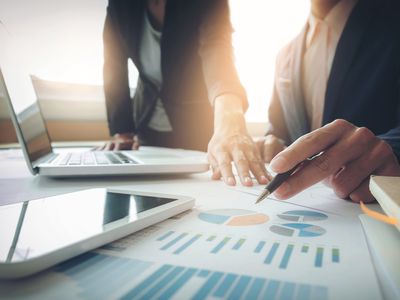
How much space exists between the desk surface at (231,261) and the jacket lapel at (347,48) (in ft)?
2.39

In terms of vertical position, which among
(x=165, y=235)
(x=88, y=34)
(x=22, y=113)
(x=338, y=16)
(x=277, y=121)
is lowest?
(x=277, y=121)

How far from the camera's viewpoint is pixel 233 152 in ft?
1.99

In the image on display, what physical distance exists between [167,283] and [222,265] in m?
0.04

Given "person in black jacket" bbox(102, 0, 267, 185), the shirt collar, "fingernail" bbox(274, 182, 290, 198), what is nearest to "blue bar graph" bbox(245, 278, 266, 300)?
"fingernail" bbox(274, 182, 290, 198)

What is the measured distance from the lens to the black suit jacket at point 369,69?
93 centimetres

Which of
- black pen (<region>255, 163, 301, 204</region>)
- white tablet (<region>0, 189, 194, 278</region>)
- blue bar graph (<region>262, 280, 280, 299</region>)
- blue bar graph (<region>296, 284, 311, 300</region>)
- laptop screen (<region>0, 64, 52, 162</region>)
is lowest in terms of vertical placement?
black pen (<region>255, 163, 301, 204</region>)

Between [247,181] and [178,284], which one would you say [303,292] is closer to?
[178,284]

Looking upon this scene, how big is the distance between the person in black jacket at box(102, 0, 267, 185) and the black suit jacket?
347 mm

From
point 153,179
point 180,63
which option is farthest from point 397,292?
point 180,63

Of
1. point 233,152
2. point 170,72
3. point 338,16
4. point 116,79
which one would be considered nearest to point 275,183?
point 233,152

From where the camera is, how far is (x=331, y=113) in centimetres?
100

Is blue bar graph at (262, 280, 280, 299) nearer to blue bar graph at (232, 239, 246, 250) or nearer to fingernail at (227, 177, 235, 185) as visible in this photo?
blue bar graph at (232, 239, 246, 250)

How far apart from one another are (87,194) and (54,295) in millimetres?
205

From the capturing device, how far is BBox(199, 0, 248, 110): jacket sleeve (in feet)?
2.94
